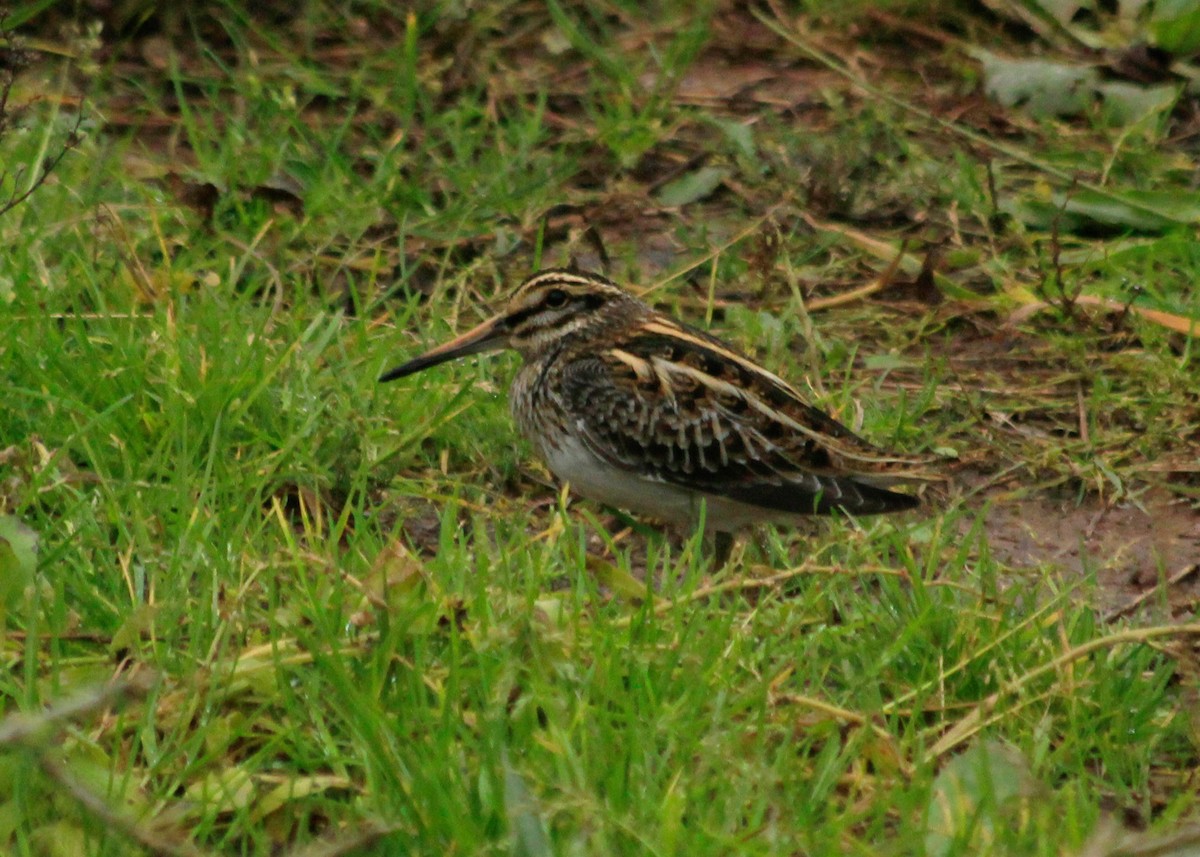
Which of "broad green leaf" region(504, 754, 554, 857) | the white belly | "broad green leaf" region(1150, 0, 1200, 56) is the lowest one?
the white belly

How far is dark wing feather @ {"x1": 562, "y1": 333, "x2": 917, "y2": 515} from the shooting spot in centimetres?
497

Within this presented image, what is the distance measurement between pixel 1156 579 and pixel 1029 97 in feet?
10.3

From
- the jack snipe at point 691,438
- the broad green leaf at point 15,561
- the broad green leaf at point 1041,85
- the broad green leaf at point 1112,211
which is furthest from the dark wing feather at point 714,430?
the broad green leaf at point 1041,85

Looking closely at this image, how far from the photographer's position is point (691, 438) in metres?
5.02

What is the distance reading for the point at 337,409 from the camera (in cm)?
533

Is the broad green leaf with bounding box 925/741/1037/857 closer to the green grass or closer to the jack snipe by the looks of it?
the green grass

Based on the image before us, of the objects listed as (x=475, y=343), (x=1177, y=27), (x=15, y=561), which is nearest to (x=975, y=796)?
(x=15, y=561)

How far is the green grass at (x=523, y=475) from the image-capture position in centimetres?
364

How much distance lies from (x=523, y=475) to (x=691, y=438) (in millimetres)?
686

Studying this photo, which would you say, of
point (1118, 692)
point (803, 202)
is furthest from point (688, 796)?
point (803, 202)

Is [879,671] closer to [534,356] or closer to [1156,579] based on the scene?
[1156,579]

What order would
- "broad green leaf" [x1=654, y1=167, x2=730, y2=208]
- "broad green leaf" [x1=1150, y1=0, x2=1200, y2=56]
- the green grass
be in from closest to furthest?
the green grass
"broad green leaf" [x1=654, y1=167, x2=730, y2=208]
"broad green leaf" [x1=1150, y1=0, x2=1200, y2=56]

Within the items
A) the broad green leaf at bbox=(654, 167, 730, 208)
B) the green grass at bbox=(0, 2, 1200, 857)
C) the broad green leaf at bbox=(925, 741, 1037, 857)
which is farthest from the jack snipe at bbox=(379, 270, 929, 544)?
the broad green leaf at bbox=(654, 167, 730, 208)

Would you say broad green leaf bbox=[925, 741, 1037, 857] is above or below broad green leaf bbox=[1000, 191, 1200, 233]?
above
